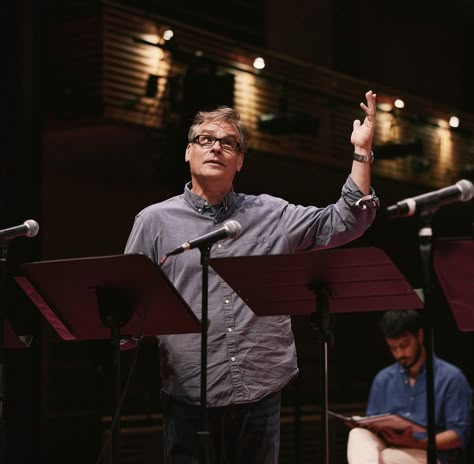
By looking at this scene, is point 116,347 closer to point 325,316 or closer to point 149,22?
point 325,316

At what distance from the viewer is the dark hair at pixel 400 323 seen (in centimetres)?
559

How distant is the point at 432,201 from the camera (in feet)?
8.89

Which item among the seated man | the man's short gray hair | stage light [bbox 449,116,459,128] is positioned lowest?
the seated man

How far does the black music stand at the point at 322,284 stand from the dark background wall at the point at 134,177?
A: 26.4 inches

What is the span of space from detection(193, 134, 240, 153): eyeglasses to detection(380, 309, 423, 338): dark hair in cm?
225

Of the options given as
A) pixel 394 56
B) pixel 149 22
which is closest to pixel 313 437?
pixel 149 22

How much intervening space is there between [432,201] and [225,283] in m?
1.03

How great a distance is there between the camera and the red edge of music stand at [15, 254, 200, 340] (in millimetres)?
3055

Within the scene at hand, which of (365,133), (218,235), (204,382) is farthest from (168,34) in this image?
(204,382)

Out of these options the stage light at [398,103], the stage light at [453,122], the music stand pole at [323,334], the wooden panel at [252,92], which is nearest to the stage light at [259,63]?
the wooden panel at [252,92]

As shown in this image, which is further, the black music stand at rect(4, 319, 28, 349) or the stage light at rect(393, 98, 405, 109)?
the stage light at rect(393, 98, 405, 109)

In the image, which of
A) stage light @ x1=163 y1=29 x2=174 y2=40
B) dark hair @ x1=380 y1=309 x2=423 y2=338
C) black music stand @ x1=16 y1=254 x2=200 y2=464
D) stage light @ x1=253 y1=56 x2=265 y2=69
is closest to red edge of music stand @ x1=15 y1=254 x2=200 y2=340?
black music stand @ x1=16 y1=254 x2=200 y2=464

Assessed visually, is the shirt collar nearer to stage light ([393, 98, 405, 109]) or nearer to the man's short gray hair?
the man's short gray hair

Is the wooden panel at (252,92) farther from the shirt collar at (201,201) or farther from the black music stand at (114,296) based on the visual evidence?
the black music stand at (114,296)
